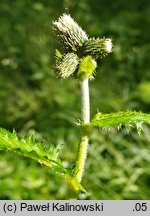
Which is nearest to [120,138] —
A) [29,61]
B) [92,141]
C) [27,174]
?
[92,141]

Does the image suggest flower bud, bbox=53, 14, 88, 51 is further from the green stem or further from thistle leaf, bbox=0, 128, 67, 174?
thistle leaf, bbox=0, 128, 67, 174

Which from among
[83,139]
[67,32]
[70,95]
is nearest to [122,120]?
[83,139]

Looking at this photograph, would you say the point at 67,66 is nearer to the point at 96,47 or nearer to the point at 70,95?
the point at 96,47

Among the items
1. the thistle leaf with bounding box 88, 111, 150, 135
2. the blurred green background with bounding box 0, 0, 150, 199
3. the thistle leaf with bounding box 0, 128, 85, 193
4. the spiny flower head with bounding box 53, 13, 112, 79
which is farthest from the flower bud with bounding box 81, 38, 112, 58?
the blurred green background with bounding box 0, 0, 150, 199

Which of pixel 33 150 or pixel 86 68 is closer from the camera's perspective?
pixel 33 150

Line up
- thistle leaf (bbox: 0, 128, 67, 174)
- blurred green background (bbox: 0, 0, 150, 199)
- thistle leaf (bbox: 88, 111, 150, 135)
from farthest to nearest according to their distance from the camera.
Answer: blurred green background (bbox: 0, 0, 150, 199)
thistle leaf (bbox: 88, 111, 150, 135)
thistle leaf (bbox: 0, 128, 67, 174)

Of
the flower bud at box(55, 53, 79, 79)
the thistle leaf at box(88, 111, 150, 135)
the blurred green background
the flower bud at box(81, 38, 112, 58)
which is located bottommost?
the thistle leaf at box(88, 111, 150, 135)

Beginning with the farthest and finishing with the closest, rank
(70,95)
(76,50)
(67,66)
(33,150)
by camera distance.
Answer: (70,95), (76,50), (67,66), (33,150)
